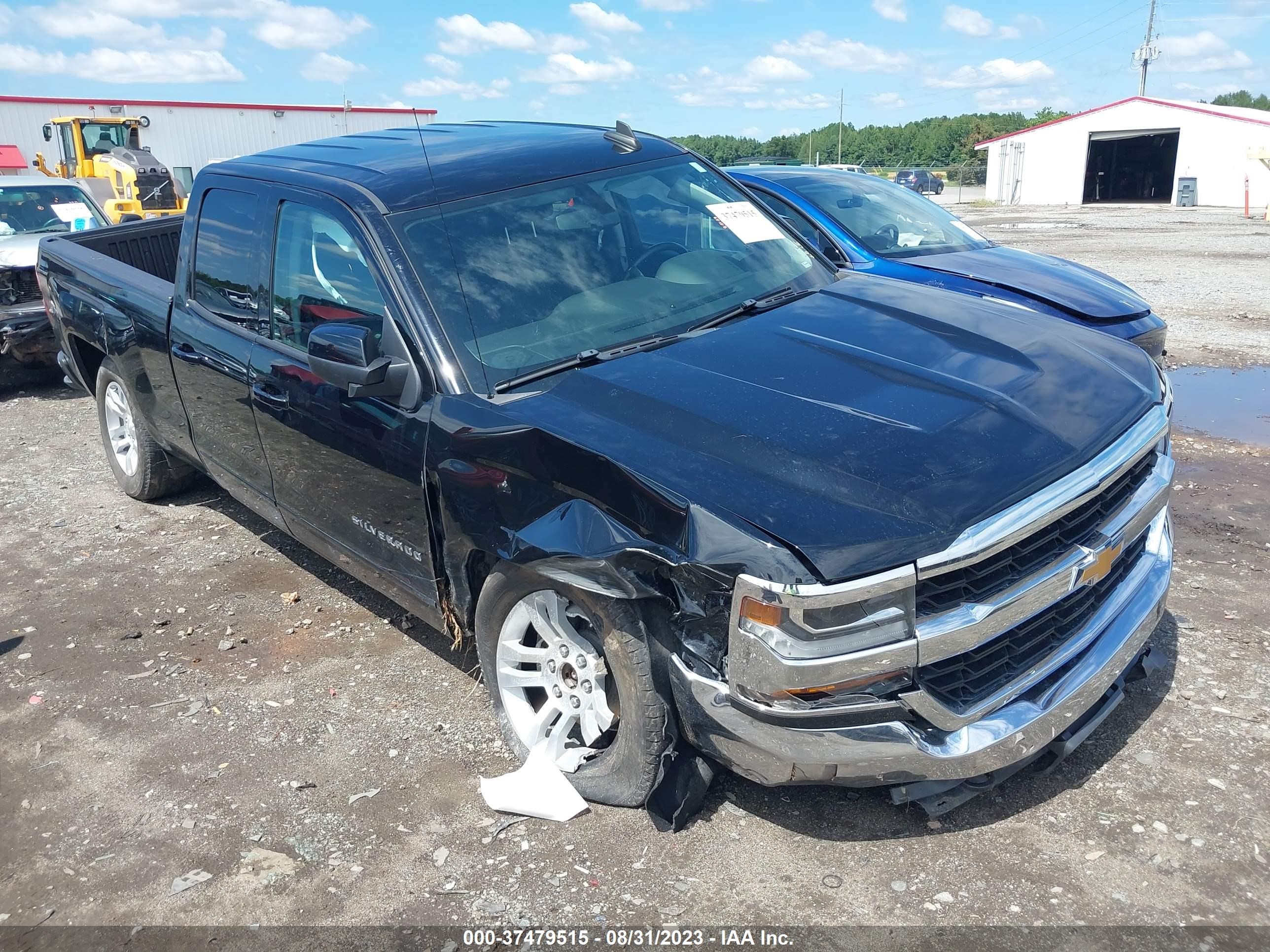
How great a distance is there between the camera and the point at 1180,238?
21.9 m

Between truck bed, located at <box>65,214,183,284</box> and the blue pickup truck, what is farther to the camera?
truck bed, located at <box>65,214,183,284</box>

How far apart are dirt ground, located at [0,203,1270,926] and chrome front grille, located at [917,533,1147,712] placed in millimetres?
564

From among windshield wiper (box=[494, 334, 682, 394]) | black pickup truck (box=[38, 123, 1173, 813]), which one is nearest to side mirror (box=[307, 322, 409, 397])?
black pickup truck (box=[38, 123, 1173, 813])

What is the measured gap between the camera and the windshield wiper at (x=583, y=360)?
10.7 ft

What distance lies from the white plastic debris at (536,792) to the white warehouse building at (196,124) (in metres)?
28.3

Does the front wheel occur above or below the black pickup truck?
below

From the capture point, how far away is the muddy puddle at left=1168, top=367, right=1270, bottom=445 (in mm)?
6730

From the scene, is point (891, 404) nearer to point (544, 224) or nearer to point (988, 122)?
→ point (544, 224)

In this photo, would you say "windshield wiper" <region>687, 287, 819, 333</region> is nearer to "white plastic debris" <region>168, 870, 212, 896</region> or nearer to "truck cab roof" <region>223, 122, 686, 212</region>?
"truck cab roof" <region>223, 122, 686, 212</region>

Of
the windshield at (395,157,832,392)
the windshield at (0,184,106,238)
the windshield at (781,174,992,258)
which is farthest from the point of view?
the windshield at (0,184,106,238)

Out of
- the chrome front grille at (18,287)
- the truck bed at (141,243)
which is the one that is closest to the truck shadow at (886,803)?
the truck bed at (141,243)

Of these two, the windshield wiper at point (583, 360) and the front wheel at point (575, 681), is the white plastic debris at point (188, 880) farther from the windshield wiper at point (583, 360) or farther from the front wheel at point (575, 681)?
the windshield wiper at point (583, 360)

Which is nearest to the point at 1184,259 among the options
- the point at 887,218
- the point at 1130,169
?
the point at 887,218

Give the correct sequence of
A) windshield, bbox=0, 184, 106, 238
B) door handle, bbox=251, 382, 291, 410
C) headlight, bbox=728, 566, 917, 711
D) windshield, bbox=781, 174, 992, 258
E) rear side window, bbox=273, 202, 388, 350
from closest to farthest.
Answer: headlight, bbox=728, 566, 917, 711 < rear side window, bbox=273, 202, 388, 350 < door handle, bbox=251, 382, 291, 410 < windshield, bbox=781, 174, 992, 258 < windshield, bbox=0, 184, 106, 238
